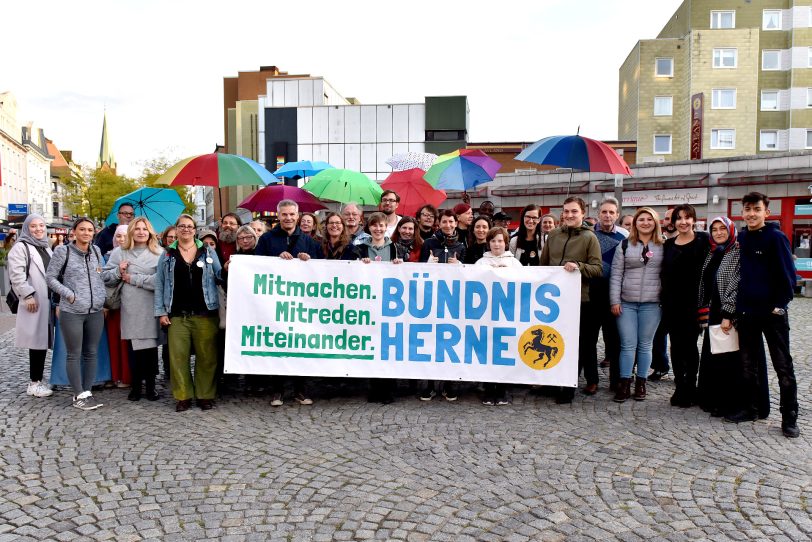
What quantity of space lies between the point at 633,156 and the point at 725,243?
145 ft

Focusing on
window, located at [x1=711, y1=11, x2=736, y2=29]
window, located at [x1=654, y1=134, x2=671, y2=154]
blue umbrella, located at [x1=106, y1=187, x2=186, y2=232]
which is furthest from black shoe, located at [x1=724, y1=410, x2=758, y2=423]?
Answer: window, located at [x1=711, y1=11, x2=736, y2=29]

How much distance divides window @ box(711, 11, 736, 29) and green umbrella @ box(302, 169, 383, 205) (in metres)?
46.8

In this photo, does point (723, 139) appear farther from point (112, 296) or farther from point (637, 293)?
point (112, 296)

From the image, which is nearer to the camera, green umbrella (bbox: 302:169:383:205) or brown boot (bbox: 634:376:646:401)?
brown boot (bbox: 634:376:646:401)

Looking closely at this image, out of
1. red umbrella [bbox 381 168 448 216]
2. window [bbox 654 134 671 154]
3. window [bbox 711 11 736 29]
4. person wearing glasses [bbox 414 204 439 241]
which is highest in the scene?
window [bbox 711 11 736 29]

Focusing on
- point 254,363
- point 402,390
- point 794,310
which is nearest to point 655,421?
point 402,390

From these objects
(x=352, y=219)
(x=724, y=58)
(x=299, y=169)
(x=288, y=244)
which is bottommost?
(x=288, y=244)

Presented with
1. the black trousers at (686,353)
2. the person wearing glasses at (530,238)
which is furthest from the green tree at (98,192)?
the black trousers at (686,353)

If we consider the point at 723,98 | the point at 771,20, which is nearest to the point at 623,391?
the point at 723,98

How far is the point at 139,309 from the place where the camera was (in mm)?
7059

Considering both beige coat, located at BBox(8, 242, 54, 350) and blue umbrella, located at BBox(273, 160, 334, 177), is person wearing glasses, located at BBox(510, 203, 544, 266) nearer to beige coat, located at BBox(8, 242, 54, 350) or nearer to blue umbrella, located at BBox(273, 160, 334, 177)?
beige coat, located at BBox(8, 242, 54, 350)

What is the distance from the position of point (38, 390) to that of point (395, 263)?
412 centimetres

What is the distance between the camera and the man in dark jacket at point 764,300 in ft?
19.0

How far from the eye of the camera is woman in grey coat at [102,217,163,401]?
23.0 ft
